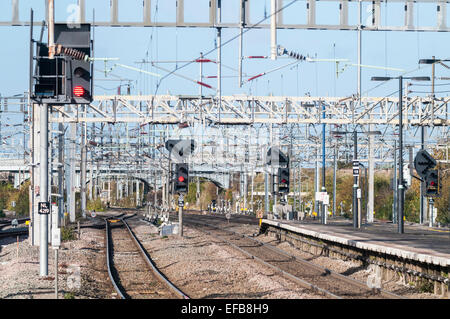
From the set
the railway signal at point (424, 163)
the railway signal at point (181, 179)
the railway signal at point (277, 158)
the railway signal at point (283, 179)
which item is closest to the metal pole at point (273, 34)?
the railway signal at point (181, 179)

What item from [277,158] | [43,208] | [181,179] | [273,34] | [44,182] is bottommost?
[43,208]

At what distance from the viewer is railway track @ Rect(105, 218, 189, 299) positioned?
18.5 m

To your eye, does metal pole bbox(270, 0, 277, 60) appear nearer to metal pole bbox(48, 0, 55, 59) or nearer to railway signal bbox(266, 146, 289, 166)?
metal pole bbox(48, 0, 55, 59)

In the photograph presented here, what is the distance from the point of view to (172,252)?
29672 millimetres

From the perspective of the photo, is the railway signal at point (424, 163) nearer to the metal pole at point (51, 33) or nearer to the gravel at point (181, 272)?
the gravel at point (181, 272)

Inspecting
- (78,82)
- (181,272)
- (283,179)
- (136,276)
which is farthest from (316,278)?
(283,179)

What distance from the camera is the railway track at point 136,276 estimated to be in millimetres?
18453

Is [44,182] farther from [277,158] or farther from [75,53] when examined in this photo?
[277,158]

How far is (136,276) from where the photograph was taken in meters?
22.6

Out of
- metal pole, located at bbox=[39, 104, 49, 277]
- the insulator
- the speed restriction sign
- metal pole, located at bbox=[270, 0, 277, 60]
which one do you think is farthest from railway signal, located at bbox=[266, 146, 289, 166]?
the speed restriction sign

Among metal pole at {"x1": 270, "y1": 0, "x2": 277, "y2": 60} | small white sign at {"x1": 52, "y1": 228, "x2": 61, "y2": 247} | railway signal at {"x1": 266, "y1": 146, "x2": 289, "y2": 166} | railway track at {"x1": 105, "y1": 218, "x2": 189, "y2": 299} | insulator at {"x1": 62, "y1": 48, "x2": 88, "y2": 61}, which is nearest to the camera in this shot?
small white sign at {"x1": 52, "y1": 228, "x2": 61, "y2": 247}

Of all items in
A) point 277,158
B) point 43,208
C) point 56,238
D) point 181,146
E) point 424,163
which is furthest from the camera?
point 277,158

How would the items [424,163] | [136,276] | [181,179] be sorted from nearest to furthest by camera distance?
[136,276], [181,179], [424,163]
